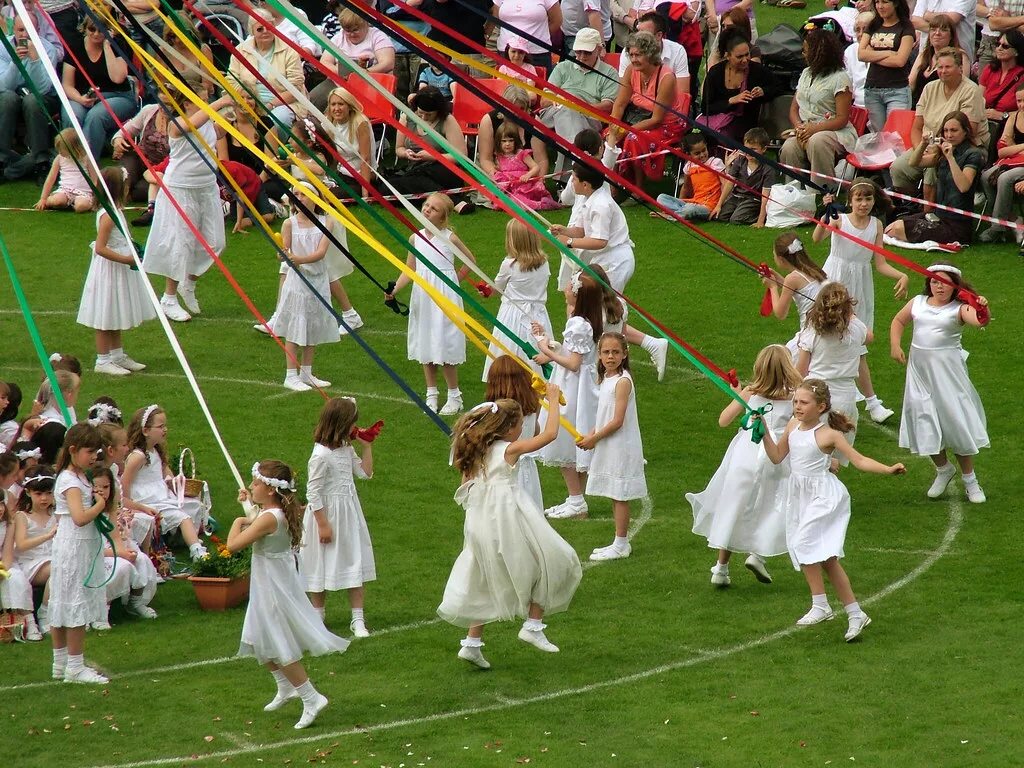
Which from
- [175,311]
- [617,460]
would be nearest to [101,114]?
[175,311]

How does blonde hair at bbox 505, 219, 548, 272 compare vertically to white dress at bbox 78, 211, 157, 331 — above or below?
above

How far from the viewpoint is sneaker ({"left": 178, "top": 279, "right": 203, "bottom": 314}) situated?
47.3 feet

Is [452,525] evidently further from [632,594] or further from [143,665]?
[143,665]

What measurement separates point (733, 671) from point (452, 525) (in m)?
2.85

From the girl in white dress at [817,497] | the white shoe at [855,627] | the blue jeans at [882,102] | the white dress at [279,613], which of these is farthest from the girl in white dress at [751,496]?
the blue jeans at [882,102]

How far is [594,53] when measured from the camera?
1789cm

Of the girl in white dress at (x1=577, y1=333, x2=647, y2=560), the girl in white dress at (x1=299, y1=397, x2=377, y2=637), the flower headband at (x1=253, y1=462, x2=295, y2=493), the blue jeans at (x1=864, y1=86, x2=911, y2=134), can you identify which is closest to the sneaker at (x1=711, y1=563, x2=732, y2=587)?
the girl in white dress at (x1=577, y1=333, x2=647, y2=560)

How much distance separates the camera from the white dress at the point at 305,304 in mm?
12805

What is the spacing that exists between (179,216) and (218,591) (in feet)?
19.3

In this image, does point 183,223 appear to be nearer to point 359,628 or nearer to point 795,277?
point 795,277

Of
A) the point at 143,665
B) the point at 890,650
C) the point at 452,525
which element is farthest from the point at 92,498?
the point at 890,650

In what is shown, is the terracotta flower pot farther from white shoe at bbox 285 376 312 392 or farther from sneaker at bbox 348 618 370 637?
white shoe at bbox 285 376 312 392

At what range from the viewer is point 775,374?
9539mm

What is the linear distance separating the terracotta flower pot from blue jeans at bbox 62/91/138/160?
10.1 meters
